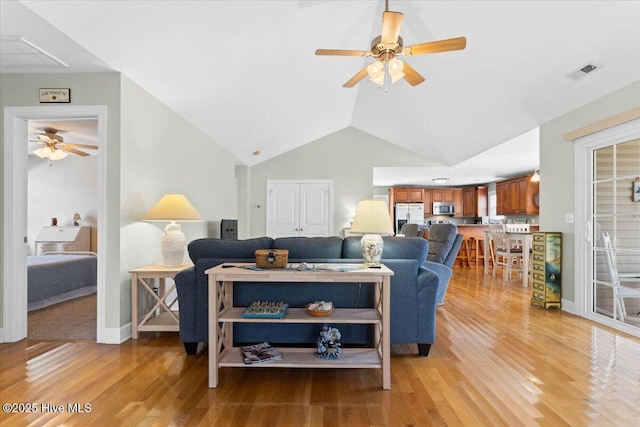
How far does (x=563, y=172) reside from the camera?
167 inches

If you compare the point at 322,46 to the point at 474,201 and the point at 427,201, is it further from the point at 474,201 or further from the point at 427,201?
the point at 474,201

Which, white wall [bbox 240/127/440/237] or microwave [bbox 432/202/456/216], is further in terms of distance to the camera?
microwave [bbox 432/202/456/216]

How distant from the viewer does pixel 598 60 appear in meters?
3.21

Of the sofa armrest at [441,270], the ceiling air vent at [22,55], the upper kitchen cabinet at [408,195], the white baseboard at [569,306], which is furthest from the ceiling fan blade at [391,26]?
the upper kitchen cabinet at [408,195]

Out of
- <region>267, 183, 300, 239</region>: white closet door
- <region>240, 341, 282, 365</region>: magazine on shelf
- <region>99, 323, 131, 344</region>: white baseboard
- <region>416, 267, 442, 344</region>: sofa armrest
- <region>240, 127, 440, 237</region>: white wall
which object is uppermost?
<region>240, 127, 440, 237</region>: white wall

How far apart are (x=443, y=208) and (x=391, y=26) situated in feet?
26.1

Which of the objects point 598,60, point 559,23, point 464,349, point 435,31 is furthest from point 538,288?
point 435,31

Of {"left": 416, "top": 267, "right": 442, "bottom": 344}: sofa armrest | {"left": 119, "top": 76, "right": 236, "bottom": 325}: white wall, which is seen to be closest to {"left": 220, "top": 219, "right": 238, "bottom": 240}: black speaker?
{"left": 119, "top": 76, "right": 236, "bottom": 325}: white wall

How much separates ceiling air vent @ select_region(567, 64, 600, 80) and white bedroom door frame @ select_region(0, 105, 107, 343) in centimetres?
431

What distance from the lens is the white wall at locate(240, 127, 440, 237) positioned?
8.00 metres

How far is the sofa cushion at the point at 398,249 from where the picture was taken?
2820 mm

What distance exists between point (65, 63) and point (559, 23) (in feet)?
13.3

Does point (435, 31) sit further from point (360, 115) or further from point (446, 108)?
point (360, 115)

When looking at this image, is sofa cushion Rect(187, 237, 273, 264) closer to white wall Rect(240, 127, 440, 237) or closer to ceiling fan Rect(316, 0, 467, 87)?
ceiling fan Rect(316, 0, 467, 87)
